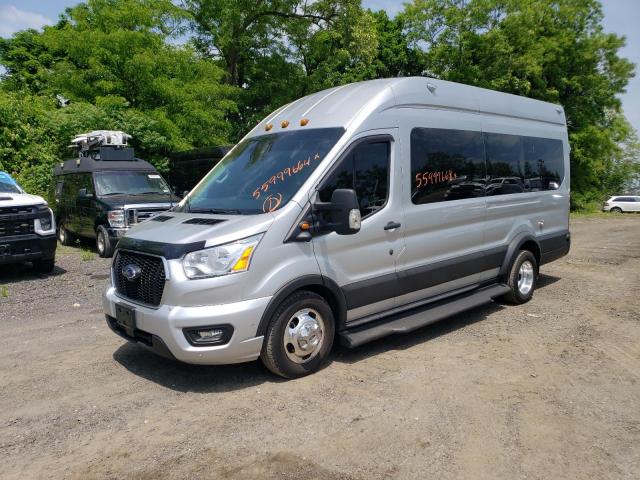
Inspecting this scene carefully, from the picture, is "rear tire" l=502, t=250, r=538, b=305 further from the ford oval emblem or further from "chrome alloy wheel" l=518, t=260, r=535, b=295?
the ford oval emblem

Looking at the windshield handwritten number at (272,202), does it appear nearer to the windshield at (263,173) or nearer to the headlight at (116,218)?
the windshield at (263,173)

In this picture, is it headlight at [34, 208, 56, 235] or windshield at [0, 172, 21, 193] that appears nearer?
headlight at [34, 208, 56, 235]

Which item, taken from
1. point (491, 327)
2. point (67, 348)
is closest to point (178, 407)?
point (67, 348)

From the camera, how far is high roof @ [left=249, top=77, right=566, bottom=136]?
511 cm

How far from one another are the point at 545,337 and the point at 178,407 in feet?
12.9

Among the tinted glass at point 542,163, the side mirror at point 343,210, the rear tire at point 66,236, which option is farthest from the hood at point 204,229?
the rear tire at point 66,236

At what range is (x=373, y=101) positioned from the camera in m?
5.14

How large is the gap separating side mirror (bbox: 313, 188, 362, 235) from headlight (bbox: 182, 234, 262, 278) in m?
0.83

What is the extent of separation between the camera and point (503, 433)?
369cm

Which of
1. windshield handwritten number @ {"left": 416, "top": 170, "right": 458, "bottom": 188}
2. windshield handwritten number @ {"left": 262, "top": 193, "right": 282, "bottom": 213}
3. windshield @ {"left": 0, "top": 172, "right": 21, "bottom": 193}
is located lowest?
windshield handwritten number @ {"left": 262, "top": 193, "right": 282, "bottom": 213}

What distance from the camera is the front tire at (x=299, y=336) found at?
441 cm

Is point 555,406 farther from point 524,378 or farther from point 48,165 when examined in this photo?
point 48,165

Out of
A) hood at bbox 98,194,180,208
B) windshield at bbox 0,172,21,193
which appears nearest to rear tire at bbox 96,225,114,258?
hood at bbox 98,194,180,208

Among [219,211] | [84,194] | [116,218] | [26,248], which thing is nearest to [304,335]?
[219,211]
